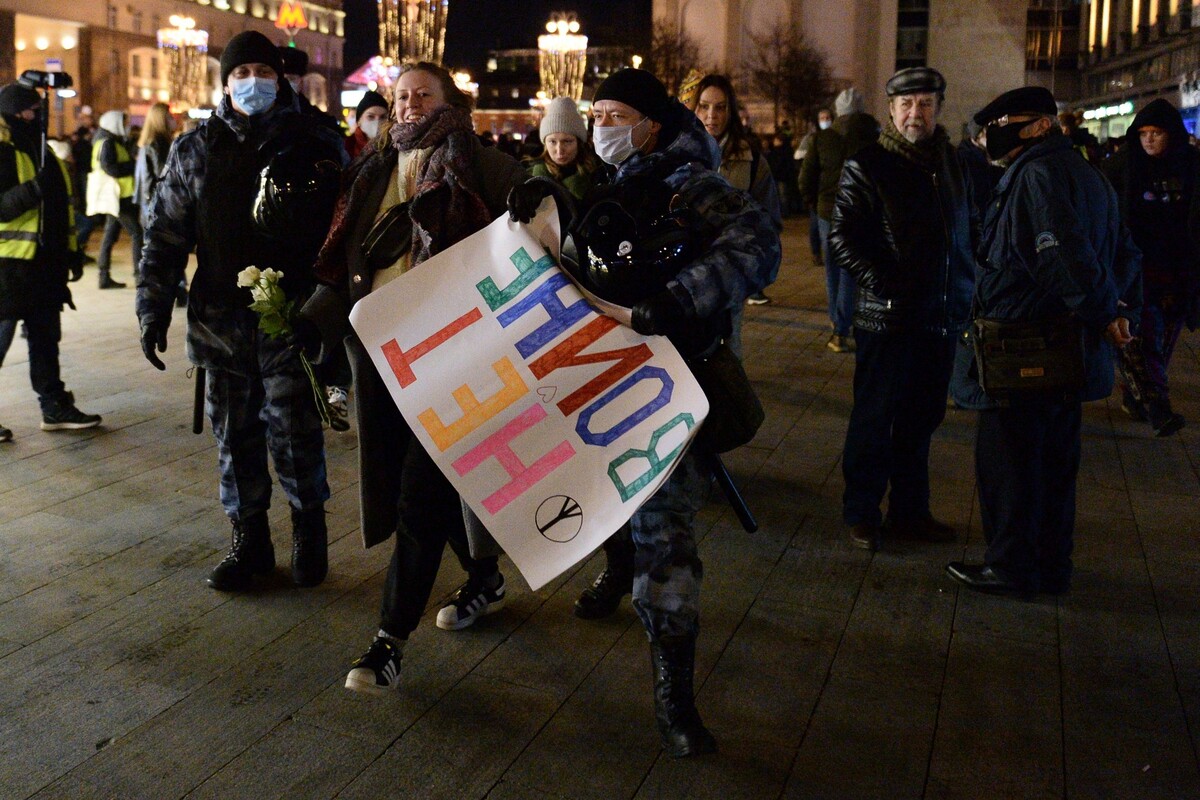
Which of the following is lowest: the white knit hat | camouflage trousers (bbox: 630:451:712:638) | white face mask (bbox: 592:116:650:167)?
camouflage trousers (bbox: 630:451:712:638)

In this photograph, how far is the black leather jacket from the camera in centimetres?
491

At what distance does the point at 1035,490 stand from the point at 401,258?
2618 mm

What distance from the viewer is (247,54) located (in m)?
4.40

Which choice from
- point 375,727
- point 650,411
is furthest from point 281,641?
point 650,411

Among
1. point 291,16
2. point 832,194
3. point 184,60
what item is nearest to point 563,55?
point 291,16

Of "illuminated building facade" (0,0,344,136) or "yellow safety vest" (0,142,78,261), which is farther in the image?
"illuminated building facade" (0,0,344,136)

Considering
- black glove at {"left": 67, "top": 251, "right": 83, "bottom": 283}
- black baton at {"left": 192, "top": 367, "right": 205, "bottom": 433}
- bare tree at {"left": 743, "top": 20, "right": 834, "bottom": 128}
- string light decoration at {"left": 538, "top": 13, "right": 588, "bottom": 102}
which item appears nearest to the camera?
black baton at {"left": 192, "top": 367, "right": 205, "bottom": 433}

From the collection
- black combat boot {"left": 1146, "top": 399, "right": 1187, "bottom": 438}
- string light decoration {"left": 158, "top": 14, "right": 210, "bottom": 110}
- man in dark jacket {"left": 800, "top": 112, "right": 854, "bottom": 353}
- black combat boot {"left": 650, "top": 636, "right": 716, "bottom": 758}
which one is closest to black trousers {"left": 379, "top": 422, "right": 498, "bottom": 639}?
black combat boot {"left": 650, "top": 636, "right": 716, "bottom": 758}

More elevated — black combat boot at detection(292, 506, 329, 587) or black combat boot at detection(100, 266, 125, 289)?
black combat boot at detection(100, 266, 125, 289)

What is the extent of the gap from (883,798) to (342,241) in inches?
91.7

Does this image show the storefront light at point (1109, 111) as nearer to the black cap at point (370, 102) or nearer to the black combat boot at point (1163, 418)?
the black cap at point (370, 102)

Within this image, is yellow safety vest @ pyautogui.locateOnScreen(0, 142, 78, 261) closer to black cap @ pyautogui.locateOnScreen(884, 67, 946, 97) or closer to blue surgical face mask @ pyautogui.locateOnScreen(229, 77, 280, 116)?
blue surgical face mask @ pyautogui.locateOnScreen(229, 77, 280, 116)

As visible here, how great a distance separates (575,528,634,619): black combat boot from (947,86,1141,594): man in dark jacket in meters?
1.35

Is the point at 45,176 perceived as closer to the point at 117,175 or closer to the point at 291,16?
the point at 117,175
